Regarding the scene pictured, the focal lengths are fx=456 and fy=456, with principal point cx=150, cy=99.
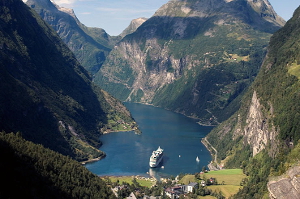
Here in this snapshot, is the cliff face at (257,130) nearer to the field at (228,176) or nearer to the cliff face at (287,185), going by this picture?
the field at (228,176)

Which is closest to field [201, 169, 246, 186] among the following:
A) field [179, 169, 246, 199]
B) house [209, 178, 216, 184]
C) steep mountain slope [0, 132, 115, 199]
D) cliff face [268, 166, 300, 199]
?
field [179, 169, 246, 199]

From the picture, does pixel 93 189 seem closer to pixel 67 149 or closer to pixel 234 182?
pixel 234 182

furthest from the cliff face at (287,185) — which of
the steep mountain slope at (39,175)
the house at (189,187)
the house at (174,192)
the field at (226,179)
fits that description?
the house at (189,187)

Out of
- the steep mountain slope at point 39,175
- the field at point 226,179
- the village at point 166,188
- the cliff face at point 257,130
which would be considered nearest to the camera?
the steep mountain slope at point 39,175

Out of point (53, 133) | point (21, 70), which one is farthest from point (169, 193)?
point (21, 70)

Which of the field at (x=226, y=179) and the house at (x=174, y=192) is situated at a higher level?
the field at (x=226, y=179)

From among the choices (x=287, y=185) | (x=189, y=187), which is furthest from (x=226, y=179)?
(x=287, y=185)
